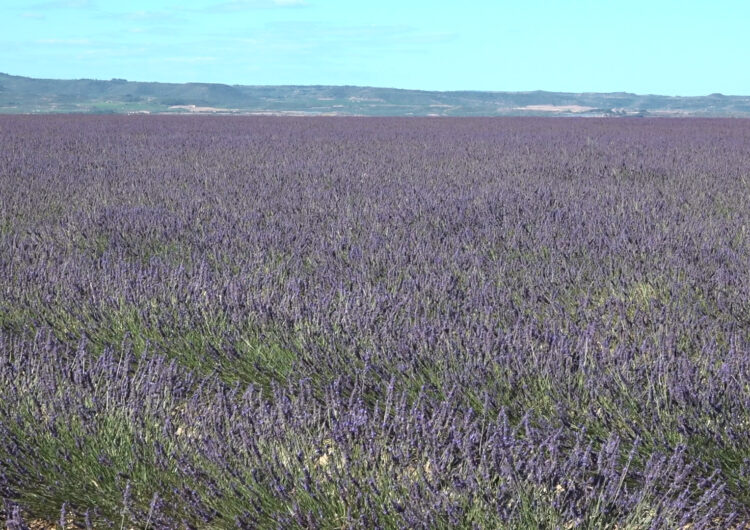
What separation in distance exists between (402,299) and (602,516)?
68.8 inches

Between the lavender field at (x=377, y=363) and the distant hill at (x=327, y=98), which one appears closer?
the lavender field at (x=377, y=363)

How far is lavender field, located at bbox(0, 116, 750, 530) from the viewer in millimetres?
1806

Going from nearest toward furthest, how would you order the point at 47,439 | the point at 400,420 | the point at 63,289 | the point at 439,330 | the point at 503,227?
1. the point at 400,420
2. the point at 47,439
3. the point at 439,330
4. the point at 63,289
5. the point at 503,227

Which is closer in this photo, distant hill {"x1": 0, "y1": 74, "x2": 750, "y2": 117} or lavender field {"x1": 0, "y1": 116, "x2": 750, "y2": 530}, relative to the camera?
lavender field {"x1": 0, "y1": 116, "x2": 750, "y2": 530}

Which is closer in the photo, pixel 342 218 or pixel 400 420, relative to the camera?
pixel 400 420

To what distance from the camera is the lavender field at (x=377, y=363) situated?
5.92ft

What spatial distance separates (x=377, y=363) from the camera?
8.87ft

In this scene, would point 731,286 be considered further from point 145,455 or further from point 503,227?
point 145,455

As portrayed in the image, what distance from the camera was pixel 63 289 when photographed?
354 centimetres

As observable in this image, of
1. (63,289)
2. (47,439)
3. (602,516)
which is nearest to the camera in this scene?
(602,516)

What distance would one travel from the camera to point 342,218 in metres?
5.77

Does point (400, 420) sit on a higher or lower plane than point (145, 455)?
higher

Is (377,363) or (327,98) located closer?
(377,363)

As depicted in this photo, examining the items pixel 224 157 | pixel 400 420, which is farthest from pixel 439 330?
pixel 224 157
